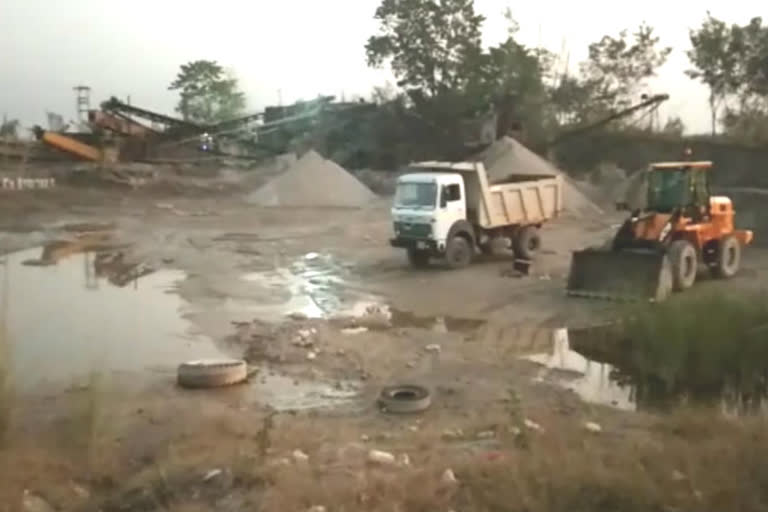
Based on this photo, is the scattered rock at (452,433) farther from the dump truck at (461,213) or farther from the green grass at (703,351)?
the dump truck at (461,213)

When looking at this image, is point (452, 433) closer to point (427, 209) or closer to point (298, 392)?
point (298, 392)

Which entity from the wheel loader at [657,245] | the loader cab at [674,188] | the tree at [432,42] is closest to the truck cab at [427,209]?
the wheel loader at [657,245]

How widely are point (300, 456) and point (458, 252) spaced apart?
12307mm

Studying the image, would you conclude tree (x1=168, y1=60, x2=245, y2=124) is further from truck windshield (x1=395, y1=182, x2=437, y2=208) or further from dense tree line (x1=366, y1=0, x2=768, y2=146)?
truck windshield (x1=395, y1=182, x2=437, y2=208)

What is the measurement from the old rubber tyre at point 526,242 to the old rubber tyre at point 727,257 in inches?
168

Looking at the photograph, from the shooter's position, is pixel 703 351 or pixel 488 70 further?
pixel 488 70

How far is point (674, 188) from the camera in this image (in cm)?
1585

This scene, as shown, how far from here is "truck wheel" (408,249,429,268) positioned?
63.7 feet

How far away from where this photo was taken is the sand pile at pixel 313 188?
34.4 meters

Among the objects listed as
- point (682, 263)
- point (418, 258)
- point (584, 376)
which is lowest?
point (584, 376)

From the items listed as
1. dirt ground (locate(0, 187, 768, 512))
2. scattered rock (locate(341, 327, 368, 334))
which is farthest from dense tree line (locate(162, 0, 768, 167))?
scattered rock (locate(341, 327, 368, 334))

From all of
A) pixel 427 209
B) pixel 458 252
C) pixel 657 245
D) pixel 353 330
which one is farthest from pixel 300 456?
pixel 458 252

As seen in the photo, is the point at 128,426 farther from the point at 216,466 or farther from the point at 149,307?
the point at 149,307

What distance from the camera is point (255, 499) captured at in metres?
6.21
